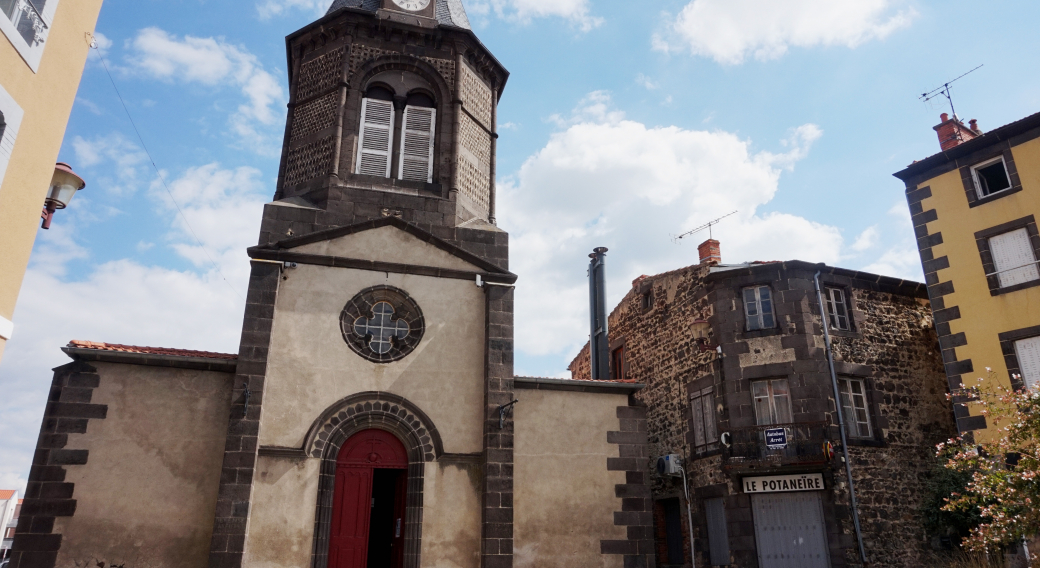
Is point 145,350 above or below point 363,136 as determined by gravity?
below

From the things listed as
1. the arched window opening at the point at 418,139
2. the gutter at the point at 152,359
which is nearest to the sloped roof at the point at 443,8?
the arched window opening at the point at 418,139

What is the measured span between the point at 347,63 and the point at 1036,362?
1445 cm

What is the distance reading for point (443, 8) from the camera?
50.3 feet

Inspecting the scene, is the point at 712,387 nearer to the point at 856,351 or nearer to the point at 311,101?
the point at 856,351

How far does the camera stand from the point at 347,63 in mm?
13992

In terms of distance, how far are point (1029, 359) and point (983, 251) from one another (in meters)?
2.44

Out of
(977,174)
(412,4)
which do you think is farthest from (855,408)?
(412,4)

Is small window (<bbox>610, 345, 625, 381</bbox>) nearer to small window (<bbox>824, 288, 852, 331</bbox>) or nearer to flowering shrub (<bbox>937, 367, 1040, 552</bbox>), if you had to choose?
small window (<bbox>824, 288, 852, 331</bbox>)

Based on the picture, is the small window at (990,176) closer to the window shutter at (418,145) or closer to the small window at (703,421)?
the small window at (703,421)

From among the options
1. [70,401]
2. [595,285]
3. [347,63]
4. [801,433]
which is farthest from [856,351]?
[70,401]

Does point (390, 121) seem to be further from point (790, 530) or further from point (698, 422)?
point (790, 530)

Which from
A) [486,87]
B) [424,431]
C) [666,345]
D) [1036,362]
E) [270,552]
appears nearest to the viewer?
[270,552]

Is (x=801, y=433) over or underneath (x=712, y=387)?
underneath

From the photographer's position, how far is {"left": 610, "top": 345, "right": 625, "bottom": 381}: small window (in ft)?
69.6
